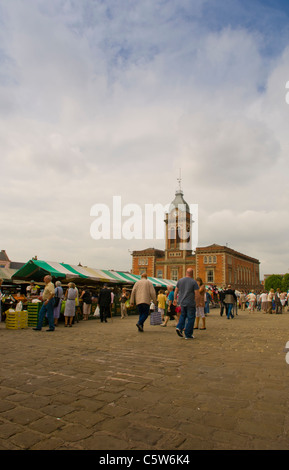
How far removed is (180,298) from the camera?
7980 millimetres

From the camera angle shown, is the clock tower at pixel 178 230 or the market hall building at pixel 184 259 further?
the clock tower at pixel 178 230

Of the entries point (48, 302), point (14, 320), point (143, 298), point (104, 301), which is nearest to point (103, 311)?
point (104, 301)

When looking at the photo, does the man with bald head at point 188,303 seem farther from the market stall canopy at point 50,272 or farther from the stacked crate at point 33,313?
the market stall canopy at point 50,272

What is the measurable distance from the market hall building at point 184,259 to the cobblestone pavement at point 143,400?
58.9 metres

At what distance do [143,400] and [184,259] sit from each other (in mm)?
64713

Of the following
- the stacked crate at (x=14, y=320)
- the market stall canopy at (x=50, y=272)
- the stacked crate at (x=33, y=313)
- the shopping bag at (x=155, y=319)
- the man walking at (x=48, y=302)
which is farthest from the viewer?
the market stall canopy at (x=50, y=272)

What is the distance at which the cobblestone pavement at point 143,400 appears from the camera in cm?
240

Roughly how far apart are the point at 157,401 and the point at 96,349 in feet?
10.5

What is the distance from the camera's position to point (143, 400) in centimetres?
327

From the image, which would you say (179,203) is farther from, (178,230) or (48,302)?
(48,302)

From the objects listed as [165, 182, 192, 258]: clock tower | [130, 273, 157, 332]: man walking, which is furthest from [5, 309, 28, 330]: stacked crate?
[165, 182, 192, 258]: clock tower

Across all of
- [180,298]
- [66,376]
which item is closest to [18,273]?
[180,298]

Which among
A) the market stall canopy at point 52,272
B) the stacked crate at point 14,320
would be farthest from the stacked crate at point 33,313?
the market stall canopy at point 52,272
